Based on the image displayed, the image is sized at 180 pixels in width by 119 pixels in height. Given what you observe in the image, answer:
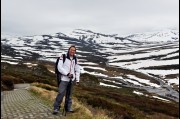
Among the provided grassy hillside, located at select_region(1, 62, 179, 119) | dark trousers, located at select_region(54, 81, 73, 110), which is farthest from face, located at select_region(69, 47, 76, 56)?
grassy hillside, located at select_region(1, 62, 179, 119)

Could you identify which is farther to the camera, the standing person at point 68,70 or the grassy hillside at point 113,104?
the grassy hillside at point 113,104

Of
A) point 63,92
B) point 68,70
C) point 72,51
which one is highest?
point 72,51

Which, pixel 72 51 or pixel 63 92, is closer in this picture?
pixel 72 51

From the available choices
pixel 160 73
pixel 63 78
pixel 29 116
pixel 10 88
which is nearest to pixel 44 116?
pixel 29 116

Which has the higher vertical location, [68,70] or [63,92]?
[68,70]

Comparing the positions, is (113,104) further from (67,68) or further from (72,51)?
(72,51)

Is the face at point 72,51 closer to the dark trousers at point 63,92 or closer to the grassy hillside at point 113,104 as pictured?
the dark trousers at point 63,92

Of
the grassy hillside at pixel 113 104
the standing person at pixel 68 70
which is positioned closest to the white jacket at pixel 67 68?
the standing person at pixel 68 70

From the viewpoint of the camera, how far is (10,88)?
46.9 m

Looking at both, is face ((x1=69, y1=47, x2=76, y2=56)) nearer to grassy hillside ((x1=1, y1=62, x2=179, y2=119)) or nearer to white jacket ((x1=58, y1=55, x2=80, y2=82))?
white jacket ((x1=58, y1=55, x2=80, y2=82))

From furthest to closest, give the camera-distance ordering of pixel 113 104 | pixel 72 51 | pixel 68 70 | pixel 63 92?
1. pixel 113 104
2. pixel 63 92
3. pixel 68 70
4. pixel 72 51

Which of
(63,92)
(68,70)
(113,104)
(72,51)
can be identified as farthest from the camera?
(113,104)

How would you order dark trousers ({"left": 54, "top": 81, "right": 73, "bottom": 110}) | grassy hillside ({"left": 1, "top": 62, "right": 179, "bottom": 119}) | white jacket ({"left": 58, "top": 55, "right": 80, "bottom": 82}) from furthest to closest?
1. grassy hillside ({"left": 1, "top": 62, "right": 179, "bottom": 119})
2. dark trousers ({"left": 54, "top": 81, "right": 73, "bottom": 110})
3. white jacket ({"left": 58, "top": 55, "right": 80, "bottom": 82})

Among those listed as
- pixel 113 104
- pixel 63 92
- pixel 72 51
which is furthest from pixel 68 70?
pixel 113 104
